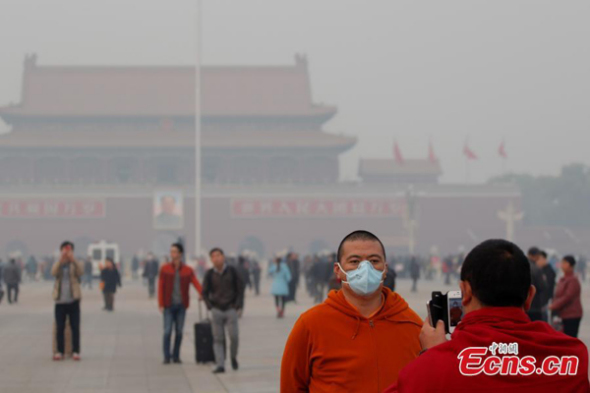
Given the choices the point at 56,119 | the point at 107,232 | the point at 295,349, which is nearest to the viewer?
the point at 295,349

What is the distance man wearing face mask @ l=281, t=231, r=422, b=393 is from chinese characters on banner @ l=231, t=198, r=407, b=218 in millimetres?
49872

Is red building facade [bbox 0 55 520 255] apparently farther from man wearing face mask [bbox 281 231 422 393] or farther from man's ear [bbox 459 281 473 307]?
man's ear [bbox 459 281 473 307]

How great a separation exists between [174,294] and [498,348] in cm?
793

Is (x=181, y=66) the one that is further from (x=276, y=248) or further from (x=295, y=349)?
(x=295, y=349)

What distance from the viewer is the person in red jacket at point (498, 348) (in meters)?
2.34

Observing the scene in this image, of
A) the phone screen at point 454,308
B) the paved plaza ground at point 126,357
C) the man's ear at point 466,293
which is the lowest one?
the paved plaza ground at point 126,357

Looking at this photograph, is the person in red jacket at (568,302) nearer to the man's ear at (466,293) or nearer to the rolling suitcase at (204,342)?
the rolling suitcase at (204,342)

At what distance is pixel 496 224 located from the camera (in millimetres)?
54688

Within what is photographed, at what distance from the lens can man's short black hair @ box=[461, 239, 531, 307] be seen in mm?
2484

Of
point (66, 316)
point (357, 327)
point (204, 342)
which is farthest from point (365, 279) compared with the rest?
point (66, 316)

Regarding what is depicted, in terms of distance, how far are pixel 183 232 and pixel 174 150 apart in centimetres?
485

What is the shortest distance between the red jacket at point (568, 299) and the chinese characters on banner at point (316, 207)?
44470 mm

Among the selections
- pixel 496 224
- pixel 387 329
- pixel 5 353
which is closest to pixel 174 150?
pixel 496 224

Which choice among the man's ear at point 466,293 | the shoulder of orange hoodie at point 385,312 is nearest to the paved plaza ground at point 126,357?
the shoulder of orange hoodie at point 385,312
